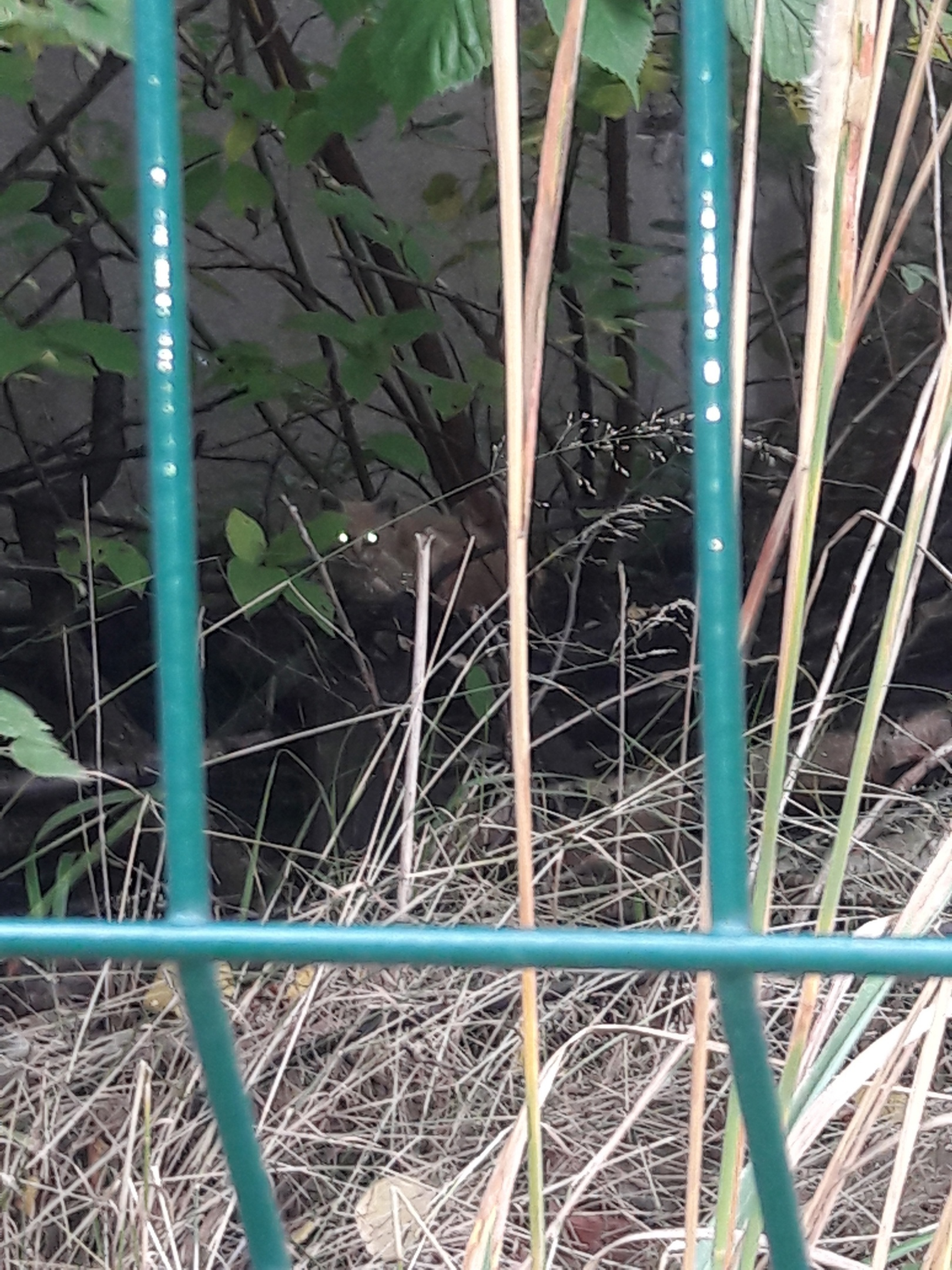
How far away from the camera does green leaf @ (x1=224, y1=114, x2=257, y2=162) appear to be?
109 centimetres

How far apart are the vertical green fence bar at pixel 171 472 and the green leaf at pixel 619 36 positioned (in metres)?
0.43

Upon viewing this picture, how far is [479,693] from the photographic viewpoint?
1254 millimetres

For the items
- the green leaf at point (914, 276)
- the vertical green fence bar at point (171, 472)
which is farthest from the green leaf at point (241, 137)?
the vertical green fence bar at point (171, 472)

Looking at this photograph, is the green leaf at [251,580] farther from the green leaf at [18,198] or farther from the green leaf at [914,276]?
the green leaf at [914,276]

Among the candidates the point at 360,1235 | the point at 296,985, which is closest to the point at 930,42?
the point at 360,1235

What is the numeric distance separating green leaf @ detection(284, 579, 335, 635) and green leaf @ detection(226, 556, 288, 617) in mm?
18

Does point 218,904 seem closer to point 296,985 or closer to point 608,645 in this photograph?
point 296,985

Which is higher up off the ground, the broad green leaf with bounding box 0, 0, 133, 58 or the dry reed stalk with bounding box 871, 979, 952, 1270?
the broad green leaf with bounding box 0, 0, 133, 58

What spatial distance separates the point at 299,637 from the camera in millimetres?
1479

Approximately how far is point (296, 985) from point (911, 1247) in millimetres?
553

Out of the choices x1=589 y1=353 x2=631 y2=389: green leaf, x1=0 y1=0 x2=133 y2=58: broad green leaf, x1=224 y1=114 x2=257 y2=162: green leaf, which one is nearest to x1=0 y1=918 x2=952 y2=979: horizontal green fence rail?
x1=0 y1=0 x2=133 y2=58: broad green leaf

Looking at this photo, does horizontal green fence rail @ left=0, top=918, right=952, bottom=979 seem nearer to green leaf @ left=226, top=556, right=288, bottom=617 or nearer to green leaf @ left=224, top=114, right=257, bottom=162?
green leaf @ left=226, top=556, right=288, bottom=617

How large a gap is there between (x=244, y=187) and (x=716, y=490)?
0.96 m

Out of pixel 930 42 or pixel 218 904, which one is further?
pixel 218 904
